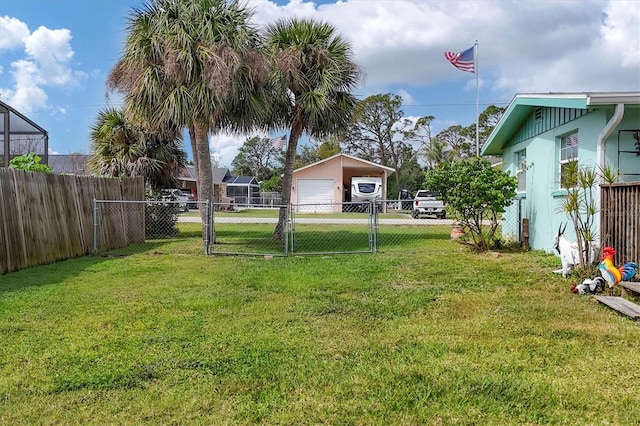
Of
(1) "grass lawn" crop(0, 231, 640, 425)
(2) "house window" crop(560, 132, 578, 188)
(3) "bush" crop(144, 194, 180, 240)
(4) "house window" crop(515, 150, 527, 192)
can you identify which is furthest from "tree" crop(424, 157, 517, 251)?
(3) "bush" crop(144, 194, 180, 240)

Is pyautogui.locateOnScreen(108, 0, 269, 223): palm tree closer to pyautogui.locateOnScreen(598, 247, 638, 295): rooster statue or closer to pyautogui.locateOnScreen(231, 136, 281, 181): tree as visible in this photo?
pyautogui.locateOnScreen(598, 247, 638, 295): rooster statue

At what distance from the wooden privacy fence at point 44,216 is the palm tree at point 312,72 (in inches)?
181

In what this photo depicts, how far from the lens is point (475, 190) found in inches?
384

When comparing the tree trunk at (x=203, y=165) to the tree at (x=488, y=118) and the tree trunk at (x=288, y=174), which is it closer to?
the tree trunk at (x=288, y=174)

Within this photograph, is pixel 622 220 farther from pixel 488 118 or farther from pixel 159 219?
pixel 488 118

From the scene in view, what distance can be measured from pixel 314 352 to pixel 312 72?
971cm

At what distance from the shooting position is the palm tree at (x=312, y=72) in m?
11.8

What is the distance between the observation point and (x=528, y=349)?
3.84 meters

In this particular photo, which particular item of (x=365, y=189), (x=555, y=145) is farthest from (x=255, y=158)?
(x=555, y=145)

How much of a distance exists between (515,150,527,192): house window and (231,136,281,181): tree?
172 feet

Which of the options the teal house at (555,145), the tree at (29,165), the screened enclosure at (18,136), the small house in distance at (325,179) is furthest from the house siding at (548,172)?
the small house in distance at (325,179)

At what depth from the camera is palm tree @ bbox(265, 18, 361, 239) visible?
1181cm

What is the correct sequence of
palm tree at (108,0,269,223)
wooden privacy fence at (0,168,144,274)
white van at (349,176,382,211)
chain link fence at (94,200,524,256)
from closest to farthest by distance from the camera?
1. wooden privacy fence at (0,168,144,274)
2. palm tree at (108,0,269,223)
3. chain link fence at (94,200,524,256)
4. white van at (349,176,382,211)

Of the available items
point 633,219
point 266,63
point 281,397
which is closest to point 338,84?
point 266,63
